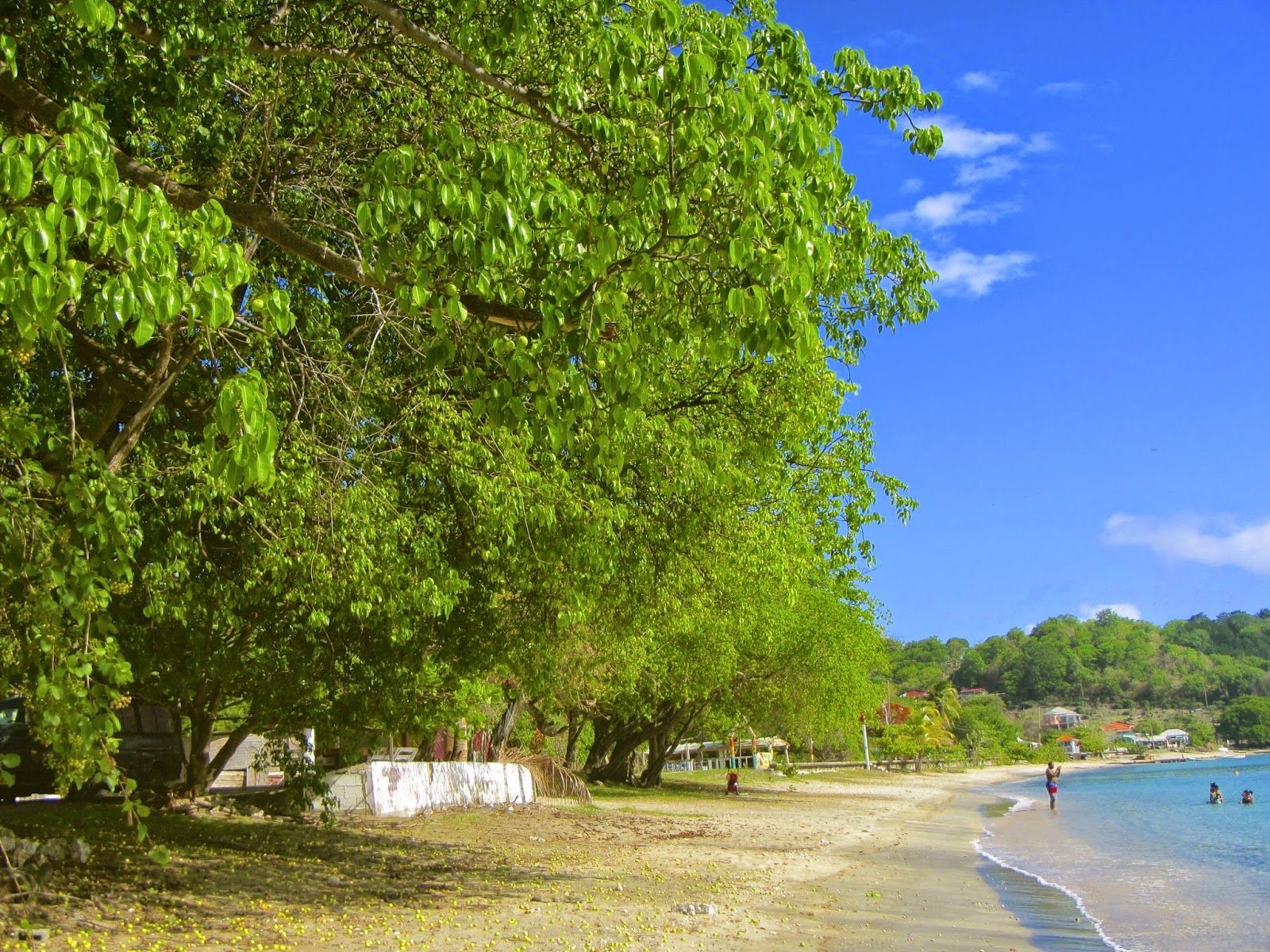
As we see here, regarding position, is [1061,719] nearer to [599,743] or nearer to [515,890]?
[599,743]

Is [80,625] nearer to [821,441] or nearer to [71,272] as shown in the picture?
[71,272]

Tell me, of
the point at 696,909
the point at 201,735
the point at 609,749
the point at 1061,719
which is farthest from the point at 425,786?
the point at 1061,719

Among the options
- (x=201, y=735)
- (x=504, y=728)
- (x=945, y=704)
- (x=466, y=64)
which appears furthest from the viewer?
(x=945, y=704)

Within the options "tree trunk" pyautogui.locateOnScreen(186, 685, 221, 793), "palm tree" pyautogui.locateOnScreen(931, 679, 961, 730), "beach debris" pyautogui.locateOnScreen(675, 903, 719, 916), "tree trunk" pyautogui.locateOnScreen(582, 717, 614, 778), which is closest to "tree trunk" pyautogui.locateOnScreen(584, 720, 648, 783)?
"tree trunk" pyautogui.locateOnScreen(582, 717, 614, 778)

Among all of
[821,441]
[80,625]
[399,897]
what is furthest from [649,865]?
[80,625]

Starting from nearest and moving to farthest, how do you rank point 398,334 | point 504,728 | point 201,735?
point 398,334 → point 201,735 → point 504,728

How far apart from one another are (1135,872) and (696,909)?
49.8ft

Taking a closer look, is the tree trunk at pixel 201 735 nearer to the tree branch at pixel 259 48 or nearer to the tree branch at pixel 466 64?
the tree branch at pixel 259 48

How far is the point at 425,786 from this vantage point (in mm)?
20250

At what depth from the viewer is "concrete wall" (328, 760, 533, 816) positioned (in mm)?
18266

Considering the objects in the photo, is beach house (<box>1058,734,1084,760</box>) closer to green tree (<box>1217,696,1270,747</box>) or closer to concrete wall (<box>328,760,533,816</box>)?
green tree (<box>1217,696,1270,747</box>)

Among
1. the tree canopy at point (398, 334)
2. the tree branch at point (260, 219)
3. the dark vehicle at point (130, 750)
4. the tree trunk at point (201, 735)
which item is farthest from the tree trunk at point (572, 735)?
the tree branch at point (260, 219)

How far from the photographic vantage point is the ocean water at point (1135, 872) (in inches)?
575

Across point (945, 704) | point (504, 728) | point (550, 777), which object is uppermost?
point (504, 728)
